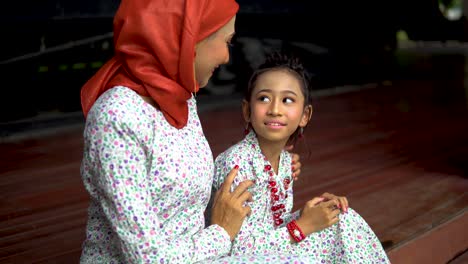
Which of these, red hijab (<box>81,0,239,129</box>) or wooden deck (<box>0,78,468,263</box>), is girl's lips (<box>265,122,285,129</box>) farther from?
wooden deck (<box>0,78,468,263</box>)

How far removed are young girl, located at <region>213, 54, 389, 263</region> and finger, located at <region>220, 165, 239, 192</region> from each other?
0.12m

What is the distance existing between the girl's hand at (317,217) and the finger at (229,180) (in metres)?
0.26

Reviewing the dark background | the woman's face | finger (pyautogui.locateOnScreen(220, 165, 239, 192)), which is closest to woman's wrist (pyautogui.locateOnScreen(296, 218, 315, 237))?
finger (pyautogui.locateOnScreen(220, 165, 239, 192))

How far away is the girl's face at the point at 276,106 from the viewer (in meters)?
1.87

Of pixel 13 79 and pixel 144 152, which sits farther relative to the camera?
pixel 13 79

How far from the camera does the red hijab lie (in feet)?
4.41

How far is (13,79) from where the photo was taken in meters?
4.69

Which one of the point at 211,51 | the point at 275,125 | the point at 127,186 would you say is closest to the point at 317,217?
the point at 275,125

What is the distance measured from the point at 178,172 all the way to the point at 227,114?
3.92 m

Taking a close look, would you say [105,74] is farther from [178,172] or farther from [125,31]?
[178,172]

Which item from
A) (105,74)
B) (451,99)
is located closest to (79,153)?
(105,74)

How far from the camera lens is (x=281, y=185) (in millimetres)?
1935

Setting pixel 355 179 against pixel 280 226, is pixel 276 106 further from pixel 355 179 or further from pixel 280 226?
pixel 355 179

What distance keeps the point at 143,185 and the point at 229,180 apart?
39 cm
